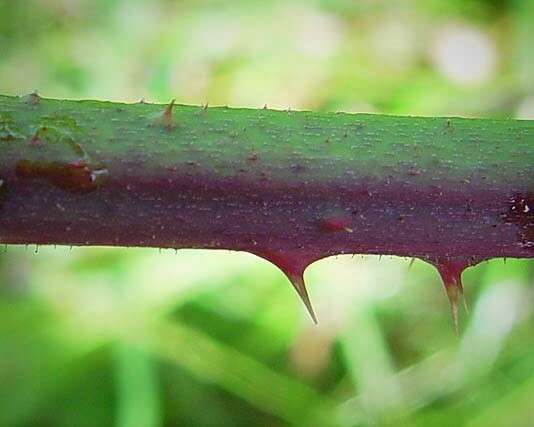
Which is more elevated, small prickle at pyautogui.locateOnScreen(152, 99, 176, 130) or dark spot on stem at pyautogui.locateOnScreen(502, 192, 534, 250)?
small prickle at pyautogui.locateOnScreen(152, 99, 176, 130)

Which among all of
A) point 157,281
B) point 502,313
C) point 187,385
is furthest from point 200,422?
point 502,313

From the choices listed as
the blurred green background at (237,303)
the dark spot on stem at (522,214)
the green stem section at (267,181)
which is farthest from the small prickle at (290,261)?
the blurred green background at (237,303)

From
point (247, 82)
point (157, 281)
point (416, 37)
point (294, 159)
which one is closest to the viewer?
point (294, 159)

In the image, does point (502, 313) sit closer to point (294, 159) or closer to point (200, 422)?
point (200, 422)

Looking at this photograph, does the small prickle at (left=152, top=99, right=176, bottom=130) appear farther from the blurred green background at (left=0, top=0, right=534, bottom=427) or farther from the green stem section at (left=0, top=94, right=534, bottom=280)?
the blurred green background at (left=0, top=0, right=534, bottom=427)

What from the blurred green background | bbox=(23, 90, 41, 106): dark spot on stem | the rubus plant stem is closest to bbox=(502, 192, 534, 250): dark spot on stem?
the rubus plant stem

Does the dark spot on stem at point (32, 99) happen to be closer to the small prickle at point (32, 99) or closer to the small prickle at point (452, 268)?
the small prickle at point (32, 99)
